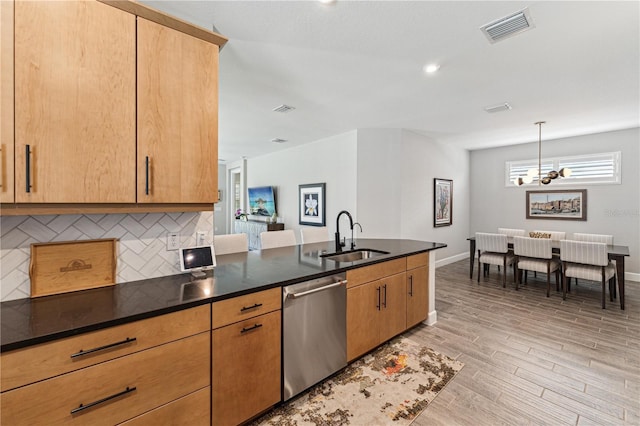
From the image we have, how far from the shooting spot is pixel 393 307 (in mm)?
2748

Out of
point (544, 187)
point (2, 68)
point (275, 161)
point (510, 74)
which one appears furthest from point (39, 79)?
point (544, 187)

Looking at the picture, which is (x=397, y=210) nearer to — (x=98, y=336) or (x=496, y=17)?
(x=496, y=17)

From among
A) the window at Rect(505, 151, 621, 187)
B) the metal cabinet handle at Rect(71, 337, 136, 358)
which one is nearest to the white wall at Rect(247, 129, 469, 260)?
the window at Rect(505, 151, 621, 187)

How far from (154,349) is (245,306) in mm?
487

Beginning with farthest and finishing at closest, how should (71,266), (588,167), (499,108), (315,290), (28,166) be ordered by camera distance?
(588,167), (499,108), (315,290), (71,266), (28,166)

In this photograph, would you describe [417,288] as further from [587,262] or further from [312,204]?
[312,204]

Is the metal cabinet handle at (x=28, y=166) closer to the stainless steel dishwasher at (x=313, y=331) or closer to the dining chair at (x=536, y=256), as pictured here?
the stainless steel dishwasher at (x=313, y=331)

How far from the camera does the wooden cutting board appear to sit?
1511 mm

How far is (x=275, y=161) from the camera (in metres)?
7.54

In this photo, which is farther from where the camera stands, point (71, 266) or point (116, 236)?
point (116, 236)

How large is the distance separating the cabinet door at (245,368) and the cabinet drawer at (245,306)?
0.04 m

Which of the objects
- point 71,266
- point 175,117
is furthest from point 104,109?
point 71,266

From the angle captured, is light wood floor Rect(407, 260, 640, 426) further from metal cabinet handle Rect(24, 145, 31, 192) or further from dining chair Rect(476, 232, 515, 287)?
metal cabinet handle Rect(24, 145, 31, 192)

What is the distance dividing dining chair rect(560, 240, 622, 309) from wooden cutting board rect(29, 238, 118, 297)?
211 inches
